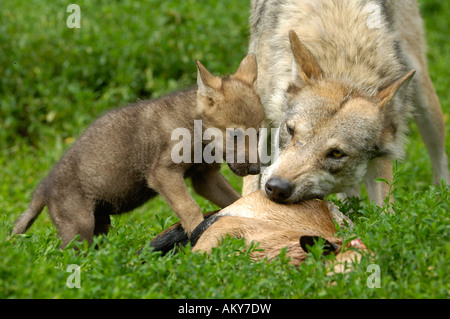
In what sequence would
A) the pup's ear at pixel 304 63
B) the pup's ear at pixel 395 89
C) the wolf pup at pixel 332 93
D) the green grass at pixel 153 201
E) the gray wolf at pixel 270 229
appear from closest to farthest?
the green grass at pixel 153 201, the gray wolf at pixel 270 229, the wolf pup at pixel 332 93, the pup's ear at pixel 395 89, the pup's ear at pixel 304 63

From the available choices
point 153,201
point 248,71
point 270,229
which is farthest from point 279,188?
point 153,201

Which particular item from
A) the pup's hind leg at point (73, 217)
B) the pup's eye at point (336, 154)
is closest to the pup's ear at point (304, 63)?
the pup's eye at point (336, 154)

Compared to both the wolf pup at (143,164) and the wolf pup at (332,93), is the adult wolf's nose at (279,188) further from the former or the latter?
the wolf pup at (143,164)

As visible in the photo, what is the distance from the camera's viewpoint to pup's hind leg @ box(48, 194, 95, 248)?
488cm

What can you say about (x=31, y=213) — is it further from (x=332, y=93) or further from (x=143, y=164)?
(x=332, y=93)

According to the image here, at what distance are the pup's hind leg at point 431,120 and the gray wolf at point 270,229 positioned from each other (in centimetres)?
259

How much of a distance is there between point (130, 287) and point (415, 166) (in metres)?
5.10

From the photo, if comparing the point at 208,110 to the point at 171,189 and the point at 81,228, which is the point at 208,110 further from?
the point at 81,228

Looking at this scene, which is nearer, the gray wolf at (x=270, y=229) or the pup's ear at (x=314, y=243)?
the pup's ear at (x=314, y=243)

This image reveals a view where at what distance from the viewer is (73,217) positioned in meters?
4.93

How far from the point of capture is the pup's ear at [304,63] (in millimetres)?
5000

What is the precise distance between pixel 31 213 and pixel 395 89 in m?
2.90

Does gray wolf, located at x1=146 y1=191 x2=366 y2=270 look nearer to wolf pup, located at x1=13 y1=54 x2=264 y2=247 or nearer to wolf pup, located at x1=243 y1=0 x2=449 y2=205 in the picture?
wolf pup, located at x1=243 y1=0 x2=449 y2=205
